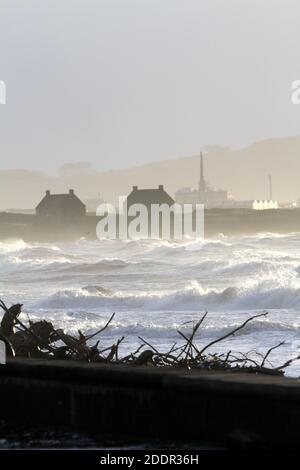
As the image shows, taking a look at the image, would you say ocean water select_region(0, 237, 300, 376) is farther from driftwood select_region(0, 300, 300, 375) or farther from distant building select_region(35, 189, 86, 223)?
distant building select_region(35, 189, 86, 223)

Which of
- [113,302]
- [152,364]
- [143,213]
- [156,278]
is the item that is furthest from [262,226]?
[152,364]

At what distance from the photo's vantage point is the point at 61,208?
111 metres

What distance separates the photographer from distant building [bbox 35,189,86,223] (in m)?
112

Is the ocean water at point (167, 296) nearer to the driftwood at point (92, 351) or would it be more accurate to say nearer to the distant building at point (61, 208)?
the driftwood at point (92, 351)

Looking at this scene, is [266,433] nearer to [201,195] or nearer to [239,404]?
[239,404]

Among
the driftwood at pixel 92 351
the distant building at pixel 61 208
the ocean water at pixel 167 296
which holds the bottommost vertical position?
the ocean water at pixel 167 296

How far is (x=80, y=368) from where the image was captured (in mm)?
5266

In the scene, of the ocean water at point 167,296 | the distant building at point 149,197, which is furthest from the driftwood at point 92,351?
the distant building at point 149,197

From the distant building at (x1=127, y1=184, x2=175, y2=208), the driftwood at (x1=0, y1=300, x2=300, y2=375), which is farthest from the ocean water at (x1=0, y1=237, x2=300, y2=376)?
the distant building at (x1=127, y1=184, x2=175, y2=208)

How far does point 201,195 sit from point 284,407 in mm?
160636

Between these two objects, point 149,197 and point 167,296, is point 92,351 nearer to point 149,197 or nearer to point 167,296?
point 167,296

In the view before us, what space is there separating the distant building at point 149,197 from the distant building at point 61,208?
5958 millimetres

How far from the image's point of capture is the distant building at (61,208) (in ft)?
366
